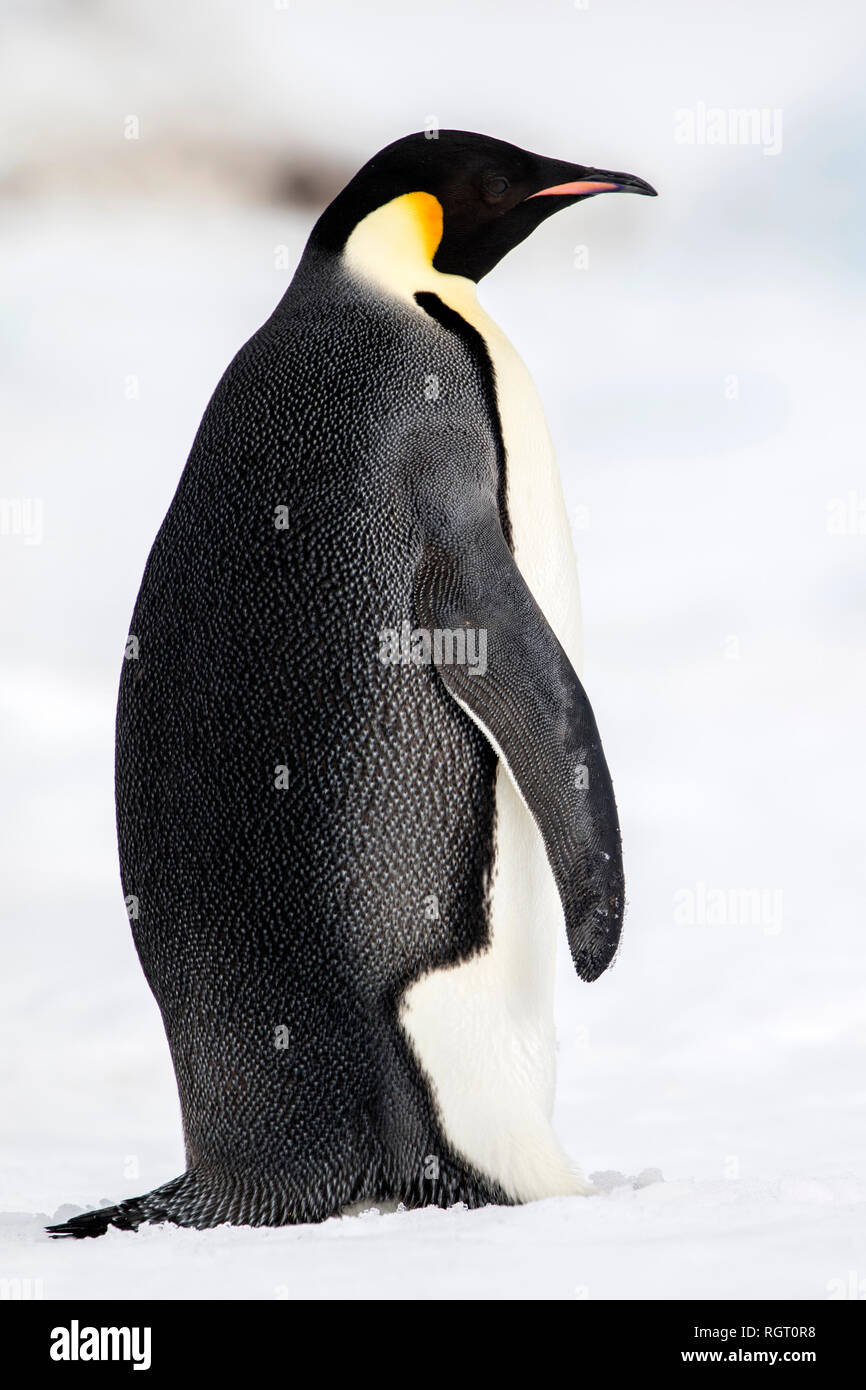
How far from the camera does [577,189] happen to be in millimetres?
2625

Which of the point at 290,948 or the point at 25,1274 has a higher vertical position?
the point at 290,948

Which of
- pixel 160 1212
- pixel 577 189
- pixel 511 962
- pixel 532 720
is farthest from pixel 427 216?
pixel 160 1212

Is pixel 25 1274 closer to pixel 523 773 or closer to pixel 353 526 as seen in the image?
pixel 523 773

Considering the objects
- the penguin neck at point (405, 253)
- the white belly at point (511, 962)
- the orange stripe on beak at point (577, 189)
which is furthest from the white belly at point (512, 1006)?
the orange stripe on beak at point (577, 189)

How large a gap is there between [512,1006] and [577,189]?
1383 millimetres

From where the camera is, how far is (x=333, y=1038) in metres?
2.02

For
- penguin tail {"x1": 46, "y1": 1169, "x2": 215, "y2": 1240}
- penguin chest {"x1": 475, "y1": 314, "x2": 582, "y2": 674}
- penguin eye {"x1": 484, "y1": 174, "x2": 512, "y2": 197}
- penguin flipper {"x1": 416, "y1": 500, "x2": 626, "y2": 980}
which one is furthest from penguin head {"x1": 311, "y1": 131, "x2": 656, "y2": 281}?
penguin tail {"x1": 46, "y1": 1169, "x2": 215, "y2": 1240}

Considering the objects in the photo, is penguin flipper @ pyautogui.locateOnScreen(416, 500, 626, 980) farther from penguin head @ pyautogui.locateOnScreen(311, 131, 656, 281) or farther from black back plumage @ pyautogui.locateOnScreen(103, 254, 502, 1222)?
penguin head @ pyautogui.locateOnScreen(311, 131, 656, 281)

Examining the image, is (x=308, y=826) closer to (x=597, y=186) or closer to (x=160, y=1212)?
(x=160, y=1212)

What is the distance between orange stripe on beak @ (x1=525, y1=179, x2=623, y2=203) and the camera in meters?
2.59

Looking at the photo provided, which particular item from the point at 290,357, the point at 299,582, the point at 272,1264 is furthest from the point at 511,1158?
the point at 290,357

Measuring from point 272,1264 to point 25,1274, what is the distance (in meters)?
0.28

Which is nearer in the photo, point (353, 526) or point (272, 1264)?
point (272, 1264)

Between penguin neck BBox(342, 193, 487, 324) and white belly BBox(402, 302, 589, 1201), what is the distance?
0.21m
